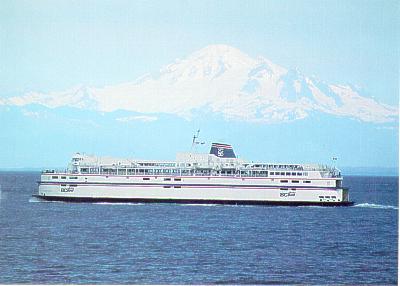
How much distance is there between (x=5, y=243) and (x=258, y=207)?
10.8m

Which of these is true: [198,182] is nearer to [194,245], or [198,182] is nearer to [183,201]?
[183,201]

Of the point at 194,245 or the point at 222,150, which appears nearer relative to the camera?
the point at 194,245

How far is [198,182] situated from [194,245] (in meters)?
8.88

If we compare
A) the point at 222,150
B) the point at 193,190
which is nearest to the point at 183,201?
the point at 193,190

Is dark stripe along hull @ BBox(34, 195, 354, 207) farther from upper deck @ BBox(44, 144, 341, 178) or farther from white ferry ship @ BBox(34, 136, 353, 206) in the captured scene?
upper deck @ BBox(44, 144, 341, 178)

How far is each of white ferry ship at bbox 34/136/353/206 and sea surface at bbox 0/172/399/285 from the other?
68 cm

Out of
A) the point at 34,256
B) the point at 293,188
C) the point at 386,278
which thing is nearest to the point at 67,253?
the point at 34,256

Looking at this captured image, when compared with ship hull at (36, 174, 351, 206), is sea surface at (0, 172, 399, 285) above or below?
below

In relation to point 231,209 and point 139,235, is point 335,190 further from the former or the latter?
point 139,235

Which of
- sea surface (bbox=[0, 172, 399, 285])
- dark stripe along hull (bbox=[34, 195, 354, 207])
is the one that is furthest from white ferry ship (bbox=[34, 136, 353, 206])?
sea surface (bbox=[0, 172, 399, 285])

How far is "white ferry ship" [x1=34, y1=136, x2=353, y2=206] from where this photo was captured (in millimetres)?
29266

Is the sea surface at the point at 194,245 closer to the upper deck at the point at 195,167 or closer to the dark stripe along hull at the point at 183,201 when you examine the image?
the dark stripe along hull at the point at 183,201

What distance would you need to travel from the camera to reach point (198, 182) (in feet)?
96.8

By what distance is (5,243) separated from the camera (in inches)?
805
